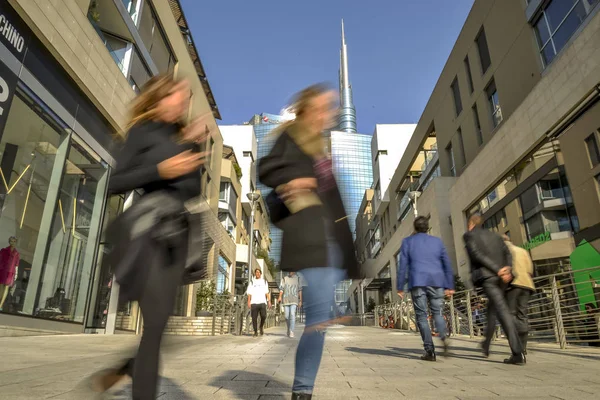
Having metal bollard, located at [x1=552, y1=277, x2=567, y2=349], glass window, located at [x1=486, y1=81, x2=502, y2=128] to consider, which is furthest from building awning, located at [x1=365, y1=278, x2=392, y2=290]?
metal bollard, located at [x1=552, y1=277, x2=567, y2=349]

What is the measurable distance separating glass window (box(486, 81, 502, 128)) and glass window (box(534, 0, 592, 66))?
13.9 feet

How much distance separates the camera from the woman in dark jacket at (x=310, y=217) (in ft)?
7.53

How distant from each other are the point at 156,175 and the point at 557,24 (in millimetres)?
16083

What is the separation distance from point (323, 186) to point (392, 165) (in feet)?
155

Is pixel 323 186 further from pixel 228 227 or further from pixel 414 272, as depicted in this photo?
pixel 228 227

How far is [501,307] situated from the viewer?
5.18m

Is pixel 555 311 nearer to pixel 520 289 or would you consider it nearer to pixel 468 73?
pixel 520 289

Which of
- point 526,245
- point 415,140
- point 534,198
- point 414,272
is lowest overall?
point 414,272

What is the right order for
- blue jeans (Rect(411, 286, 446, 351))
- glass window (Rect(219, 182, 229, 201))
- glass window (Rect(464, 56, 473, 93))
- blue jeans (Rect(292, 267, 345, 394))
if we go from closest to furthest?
1. blue jeans (Rect(292, 267, 345, 394))
2. blue jeans (Rect(411, 286, 446, 351))
3. glass window (Rect(464, 56, 473, 93))
4. glass window (Rect(219, 182, 229, 201))

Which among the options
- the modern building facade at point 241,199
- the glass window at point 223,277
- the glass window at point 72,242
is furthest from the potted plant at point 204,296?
the glass window at point 72,242

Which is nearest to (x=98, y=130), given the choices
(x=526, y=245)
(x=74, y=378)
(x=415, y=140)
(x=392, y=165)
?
(x=74, y=378)

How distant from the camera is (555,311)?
724 centimetres

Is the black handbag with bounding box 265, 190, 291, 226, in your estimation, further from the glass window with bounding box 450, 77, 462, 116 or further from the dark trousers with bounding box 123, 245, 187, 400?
the glass window with bounding box 450, 77, 462, 116

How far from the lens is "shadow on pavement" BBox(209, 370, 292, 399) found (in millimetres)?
2896
